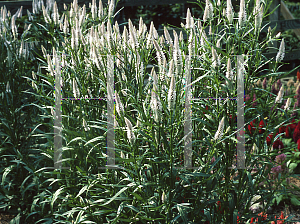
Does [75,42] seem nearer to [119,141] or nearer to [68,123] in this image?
[68,123]

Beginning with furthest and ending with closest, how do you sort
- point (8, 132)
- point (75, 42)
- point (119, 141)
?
A: point (8, 132) < point (75, 42) < point (119, 141)

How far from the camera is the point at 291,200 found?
3.08 meters

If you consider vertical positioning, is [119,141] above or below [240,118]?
below

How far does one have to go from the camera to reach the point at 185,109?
186 centimetres

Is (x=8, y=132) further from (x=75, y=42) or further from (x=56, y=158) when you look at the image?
(x=75, y=42)

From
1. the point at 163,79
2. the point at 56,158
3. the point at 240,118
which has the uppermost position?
the point at 163,79

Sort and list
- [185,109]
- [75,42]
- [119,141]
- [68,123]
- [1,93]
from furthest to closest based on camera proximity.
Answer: [1,93], [68,123], [75,42], [119,141], [185,109]

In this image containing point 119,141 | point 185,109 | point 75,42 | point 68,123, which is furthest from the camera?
point 68,123

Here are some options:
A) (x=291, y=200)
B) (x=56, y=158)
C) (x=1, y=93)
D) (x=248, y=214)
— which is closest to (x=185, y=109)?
(x=248, y=214)

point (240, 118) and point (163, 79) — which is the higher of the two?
point (163, 79)

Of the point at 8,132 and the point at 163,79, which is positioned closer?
the point at 163,79

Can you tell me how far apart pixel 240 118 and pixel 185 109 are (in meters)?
0.35

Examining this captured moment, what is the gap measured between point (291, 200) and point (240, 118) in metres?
1.57

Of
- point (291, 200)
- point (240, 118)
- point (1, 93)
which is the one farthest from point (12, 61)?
point (291, 200)
